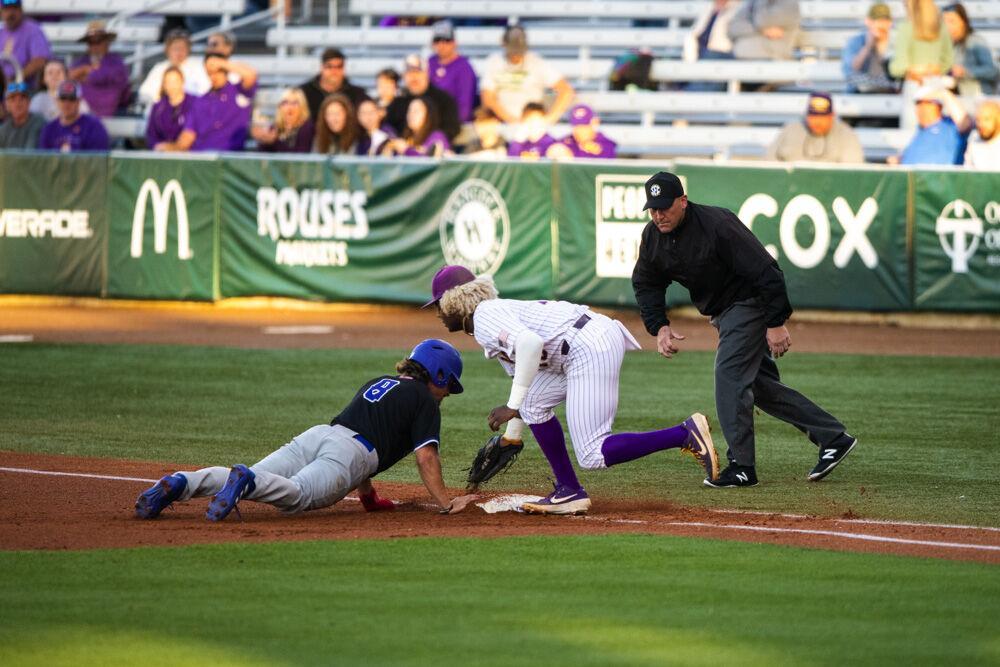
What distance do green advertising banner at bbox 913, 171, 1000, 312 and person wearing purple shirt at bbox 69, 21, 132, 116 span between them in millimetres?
11547

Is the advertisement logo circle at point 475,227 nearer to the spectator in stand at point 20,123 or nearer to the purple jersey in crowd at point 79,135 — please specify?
the purple jersey in crowd at point 79,135

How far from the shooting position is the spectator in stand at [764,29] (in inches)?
862

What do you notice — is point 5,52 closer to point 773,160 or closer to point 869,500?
point 773,160

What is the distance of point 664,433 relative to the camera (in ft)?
28.8

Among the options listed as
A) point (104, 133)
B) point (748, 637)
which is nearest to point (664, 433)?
point (748, 637)

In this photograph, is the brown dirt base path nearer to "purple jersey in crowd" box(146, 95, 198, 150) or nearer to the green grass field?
the green grass field

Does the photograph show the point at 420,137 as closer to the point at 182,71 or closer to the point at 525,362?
the point at 182,71

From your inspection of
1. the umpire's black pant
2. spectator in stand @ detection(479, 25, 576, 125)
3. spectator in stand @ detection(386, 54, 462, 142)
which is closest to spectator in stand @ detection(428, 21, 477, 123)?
spectator in stand @ detection(479, 25, 576, 125)

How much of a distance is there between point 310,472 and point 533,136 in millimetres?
12621

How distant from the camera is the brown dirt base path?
7723 mm

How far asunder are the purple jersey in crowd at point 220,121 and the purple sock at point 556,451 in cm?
1389

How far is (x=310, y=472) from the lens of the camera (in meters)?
8.23

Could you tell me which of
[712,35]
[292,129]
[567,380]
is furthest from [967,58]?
[567,380]

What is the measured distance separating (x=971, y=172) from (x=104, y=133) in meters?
11.0
